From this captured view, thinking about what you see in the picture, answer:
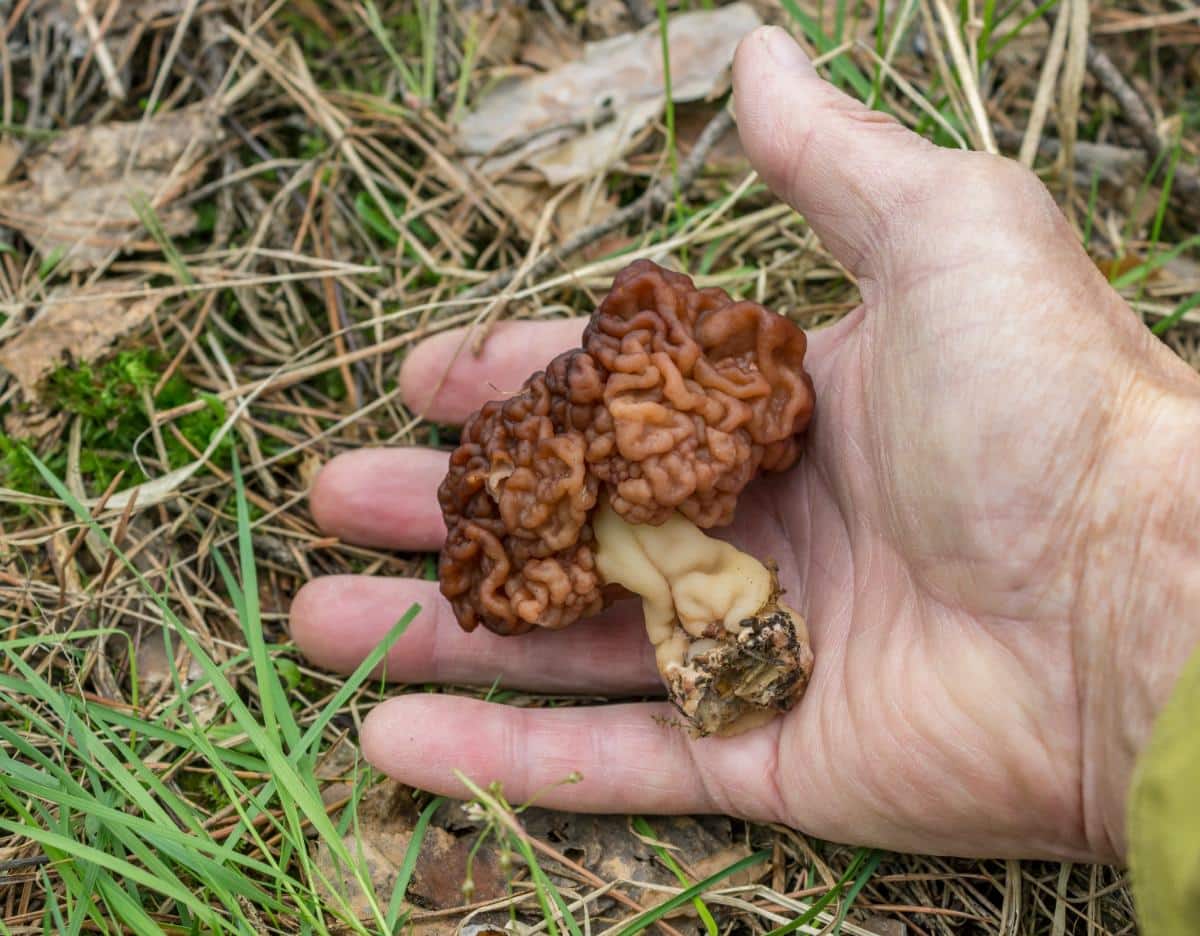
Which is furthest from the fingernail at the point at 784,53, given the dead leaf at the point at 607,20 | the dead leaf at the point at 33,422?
the dead leaf at the point at 33,422

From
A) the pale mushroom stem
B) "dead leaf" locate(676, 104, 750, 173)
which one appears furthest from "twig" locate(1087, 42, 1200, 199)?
the pale mushroom stem

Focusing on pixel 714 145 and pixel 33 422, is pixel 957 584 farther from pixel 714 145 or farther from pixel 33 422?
pixel 33 422

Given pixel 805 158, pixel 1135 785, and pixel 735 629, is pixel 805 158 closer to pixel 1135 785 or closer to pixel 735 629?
pixel 735 629

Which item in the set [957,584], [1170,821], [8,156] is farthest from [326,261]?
[1170,821]

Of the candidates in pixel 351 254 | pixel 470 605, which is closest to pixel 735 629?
pixel 470 605

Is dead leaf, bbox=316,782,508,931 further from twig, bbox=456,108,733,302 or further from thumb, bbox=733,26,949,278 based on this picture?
thumb, bbox=733,26,949,278
